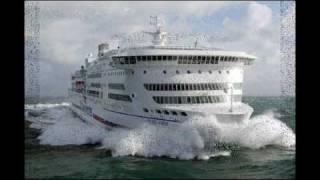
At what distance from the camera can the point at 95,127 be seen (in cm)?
3803

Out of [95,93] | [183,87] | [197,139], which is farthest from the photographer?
[95,93]

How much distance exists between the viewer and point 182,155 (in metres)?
22.6

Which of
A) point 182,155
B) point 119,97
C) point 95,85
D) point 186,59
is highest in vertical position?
point 186,59

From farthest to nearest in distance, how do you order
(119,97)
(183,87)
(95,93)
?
(95,93) < (119,97) < (183,87)

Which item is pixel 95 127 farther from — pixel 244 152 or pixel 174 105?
pixel 244 152

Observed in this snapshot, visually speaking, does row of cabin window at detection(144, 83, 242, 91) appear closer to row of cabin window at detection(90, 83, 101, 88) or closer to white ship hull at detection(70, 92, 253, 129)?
white ship hull at detection(70, 92, 253, 129)

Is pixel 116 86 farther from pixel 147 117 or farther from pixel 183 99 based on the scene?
pixel 183 99

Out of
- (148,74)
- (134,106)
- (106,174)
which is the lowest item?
(106,174)

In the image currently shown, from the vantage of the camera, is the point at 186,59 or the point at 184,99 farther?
the point at 186,59

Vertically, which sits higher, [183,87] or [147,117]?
[183,87]

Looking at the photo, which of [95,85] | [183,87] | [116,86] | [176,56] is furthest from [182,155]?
[95,85]

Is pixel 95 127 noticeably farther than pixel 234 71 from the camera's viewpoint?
Yes
